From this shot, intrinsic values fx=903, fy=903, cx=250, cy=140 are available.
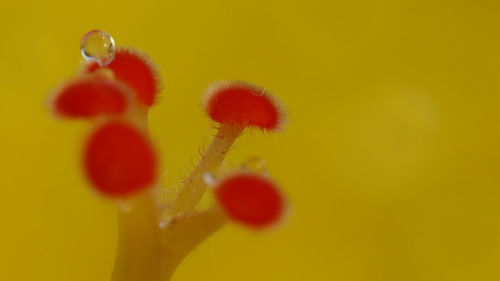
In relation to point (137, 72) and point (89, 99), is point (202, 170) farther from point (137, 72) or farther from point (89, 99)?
point (89, 99)

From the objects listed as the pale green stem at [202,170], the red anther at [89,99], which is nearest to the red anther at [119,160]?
the red anther at [89,99]

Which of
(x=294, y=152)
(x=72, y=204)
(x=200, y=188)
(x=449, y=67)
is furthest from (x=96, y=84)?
(x=449, y=67)

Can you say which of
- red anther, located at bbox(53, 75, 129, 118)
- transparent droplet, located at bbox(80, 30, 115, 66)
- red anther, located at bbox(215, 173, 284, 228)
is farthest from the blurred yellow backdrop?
red anther, located at bbox(215, 173, 284, 228)

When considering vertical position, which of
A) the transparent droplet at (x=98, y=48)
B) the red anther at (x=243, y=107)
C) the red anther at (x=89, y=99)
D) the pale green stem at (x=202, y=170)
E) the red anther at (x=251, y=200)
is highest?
the transparent droplet at (x=98, y=48)

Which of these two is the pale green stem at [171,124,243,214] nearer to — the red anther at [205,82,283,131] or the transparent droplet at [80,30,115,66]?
the red anther at [205,82,283,131]

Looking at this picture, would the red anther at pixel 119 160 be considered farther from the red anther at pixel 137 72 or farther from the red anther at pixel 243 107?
the red anther at pixel 243 107

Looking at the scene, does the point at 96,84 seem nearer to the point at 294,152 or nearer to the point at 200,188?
the point at 200,188
